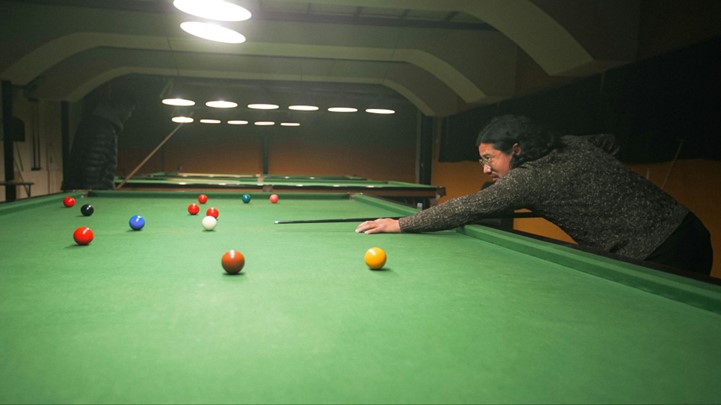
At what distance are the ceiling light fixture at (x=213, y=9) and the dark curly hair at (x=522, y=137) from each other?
1520 millimetres

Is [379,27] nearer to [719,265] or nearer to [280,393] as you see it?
[719,265]

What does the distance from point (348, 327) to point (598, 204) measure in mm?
1578

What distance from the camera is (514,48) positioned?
24.9 ft

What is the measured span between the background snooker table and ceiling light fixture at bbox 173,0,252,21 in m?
1.40

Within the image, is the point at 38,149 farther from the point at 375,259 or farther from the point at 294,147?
the point at 375,259

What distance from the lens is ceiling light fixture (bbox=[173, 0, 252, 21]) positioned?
2699 millimetres

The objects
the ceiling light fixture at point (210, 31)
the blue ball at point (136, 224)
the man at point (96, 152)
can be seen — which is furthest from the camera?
the man at point (96, 152)

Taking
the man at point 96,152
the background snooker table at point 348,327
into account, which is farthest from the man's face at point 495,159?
the man at point 96,152

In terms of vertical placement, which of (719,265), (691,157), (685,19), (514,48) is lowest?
(719,265)

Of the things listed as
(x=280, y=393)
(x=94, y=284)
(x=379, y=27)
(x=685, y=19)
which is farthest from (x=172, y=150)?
(x=280, y=393)

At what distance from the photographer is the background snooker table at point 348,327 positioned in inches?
29.1

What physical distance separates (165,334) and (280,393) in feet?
1.22

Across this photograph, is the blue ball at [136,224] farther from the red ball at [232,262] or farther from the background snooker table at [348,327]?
the red ball at [232,262]

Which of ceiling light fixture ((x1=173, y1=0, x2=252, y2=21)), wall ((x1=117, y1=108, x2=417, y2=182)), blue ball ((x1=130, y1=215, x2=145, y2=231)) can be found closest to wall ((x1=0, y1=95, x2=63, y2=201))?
wall ((x1=117, y1=108, x2=417, y2=182))
